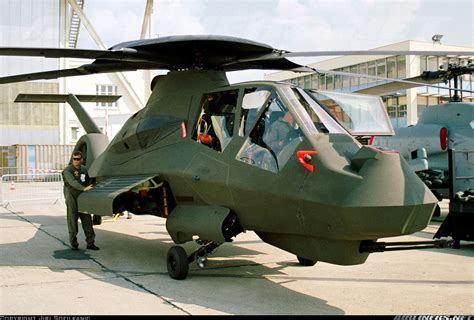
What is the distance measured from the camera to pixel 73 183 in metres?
8.40

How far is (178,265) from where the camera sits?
21.1ft

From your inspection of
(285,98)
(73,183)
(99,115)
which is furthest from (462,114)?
(99,115)

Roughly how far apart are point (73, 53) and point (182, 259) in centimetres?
293

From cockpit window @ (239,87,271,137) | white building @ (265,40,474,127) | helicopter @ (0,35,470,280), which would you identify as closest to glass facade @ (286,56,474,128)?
white building @ (265,40,474,127)

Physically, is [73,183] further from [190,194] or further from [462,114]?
[462,114]

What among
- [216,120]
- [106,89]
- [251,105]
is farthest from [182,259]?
[106,89]

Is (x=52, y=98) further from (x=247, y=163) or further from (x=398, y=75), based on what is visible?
(x=398, y=75)

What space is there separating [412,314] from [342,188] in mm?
1456

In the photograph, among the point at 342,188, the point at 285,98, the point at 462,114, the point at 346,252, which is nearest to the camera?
the point at 342,188

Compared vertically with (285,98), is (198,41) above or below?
above

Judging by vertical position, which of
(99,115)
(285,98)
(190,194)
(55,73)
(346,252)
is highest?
(99,115)

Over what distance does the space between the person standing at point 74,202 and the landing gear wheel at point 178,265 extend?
2.52 metres

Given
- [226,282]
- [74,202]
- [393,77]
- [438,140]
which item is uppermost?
[393,77]

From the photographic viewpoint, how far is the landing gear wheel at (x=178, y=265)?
253 inches
